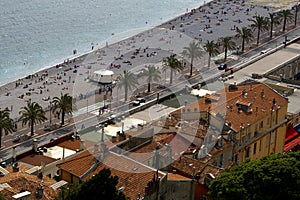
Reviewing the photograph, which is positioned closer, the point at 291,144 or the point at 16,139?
the point at 291,144

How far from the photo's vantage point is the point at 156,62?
9088cm

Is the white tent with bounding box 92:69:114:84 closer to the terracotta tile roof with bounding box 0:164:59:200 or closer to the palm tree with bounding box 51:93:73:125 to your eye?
the palm tree with bounding box 51:93:73:125

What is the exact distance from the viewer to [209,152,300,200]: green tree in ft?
100

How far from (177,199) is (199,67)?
54344mm

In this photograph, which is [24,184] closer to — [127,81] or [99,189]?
[99,189]

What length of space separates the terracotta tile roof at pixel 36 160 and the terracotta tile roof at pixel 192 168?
9.19 m

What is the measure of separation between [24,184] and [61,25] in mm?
99213

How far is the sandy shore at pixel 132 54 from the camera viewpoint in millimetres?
77188

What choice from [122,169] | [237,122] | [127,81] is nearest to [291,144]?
[237,122]

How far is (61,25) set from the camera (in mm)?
128500

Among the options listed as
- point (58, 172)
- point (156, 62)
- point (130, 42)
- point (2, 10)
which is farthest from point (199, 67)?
point (2, 10)

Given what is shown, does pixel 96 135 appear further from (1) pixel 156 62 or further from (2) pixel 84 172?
(1) pixel 156 62

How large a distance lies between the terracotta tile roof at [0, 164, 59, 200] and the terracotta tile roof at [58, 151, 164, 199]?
64.0 inches

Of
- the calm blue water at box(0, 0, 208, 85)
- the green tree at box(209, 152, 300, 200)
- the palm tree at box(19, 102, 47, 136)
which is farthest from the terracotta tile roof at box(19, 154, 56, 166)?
the calm blue water at box(0, 0, 208, 85)
